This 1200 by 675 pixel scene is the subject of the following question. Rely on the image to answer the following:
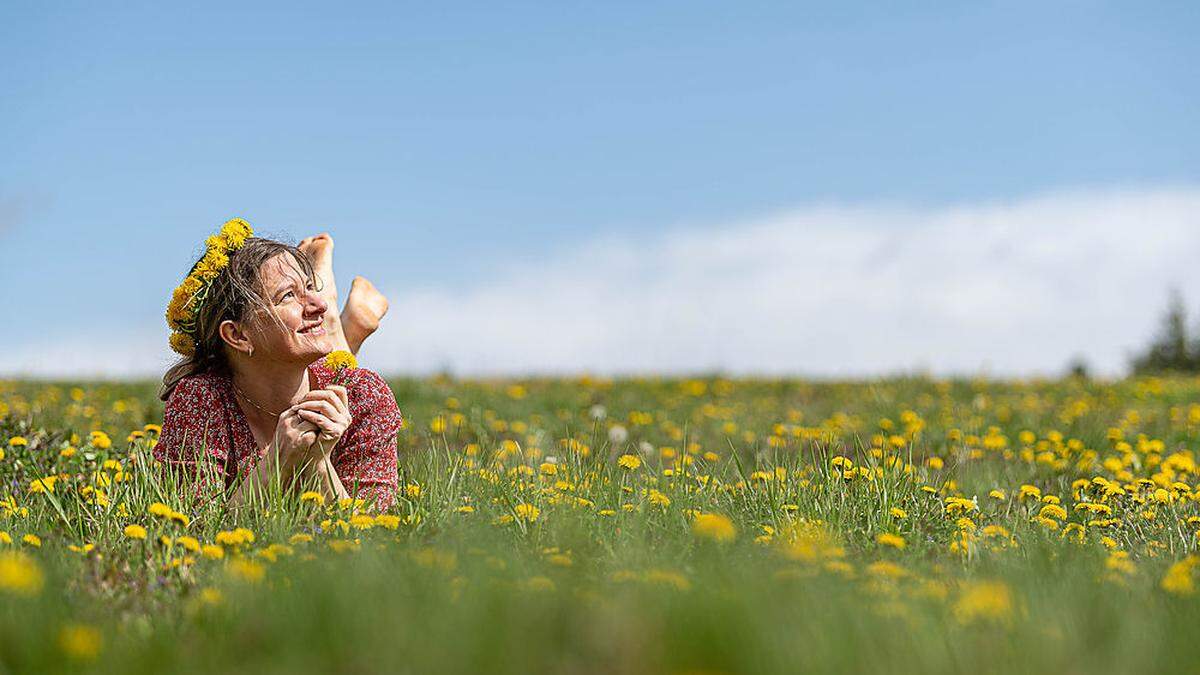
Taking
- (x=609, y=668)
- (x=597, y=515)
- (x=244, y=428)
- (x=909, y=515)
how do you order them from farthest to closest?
(x=244, y=428), (x=909, y=515), (x=597, y=515), (x=609, y=668)

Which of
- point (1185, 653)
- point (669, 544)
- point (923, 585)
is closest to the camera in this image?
point (1185, 653)

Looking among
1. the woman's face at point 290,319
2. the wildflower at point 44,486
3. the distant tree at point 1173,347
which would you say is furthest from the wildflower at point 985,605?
the distant tree at point 1173,347

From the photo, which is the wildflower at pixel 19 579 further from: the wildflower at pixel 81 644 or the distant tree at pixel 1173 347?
the distant tree at pixel 1173 347

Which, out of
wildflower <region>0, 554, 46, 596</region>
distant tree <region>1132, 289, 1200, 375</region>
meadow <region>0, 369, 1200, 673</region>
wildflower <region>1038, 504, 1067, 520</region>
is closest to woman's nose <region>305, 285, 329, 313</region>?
meadow <region>0, 369, 1200, 673</region>

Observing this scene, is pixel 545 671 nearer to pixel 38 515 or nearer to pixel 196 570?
pixel 196 570

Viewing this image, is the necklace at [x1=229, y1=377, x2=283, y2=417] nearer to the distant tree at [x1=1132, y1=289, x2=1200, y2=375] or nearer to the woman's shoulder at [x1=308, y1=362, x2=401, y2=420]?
the woman's shoulder at [x1=308, y1=362, x2=401, y2=420]

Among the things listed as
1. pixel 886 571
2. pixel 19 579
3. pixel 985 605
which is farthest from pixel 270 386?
pixel 985 605

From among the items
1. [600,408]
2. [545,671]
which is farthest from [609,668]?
[600,408]

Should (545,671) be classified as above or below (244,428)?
below

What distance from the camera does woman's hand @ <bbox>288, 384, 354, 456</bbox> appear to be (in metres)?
4.74

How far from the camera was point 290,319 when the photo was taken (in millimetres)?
Answer: 4922

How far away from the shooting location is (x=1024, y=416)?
1015 cm

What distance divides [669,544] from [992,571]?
1069mm

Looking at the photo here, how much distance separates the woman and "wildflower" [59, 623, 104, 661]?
6.80 feet
